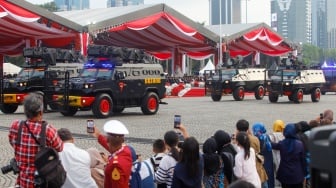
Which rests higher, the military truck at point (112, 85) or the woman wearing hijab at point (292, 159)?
the military truck at point (112, 85)

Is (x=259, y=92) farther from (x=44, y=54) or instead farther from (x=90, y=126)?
(x=90, y=126)

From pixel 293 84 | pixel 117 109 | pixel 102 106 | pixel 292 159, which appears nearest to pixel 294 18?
pixel 293 84

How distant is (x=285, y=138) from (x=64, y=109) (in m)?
13.6

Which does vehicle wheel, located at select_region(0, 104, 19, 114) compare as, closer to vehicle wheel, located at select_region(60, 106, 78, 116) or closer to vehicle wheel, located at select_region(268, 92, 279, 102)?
vehicle wheel, located at select_region(60, 106, 78, 116)

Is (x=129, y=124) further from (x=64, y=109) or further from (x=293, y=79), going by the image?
(x=293, y=79)

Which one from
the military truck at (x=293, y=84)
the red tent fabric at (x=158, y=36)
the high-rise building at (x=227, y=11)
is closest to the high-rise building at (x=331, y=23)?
the high-rise building at (x=227, y=11)

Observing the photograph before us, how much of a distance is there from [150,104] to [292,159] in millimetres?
14338

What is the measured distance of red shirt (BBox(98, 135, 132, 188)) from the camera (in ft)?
15.6

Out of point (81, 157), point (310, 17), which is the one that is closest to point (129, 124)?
point (81, 157)

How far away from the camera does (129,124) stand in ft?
57.8

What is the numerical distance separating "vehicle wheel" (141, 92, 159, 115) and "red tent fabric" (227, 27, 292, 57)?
77.6 feet

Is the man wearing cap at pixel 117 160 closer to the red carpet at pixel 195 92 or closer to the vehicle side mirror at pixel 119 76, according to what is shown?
the vehicle side mirror at pixel 119 76

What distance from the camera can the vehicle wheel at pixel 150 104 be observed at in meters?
20.8

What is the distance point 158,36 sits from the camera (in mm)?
41656
